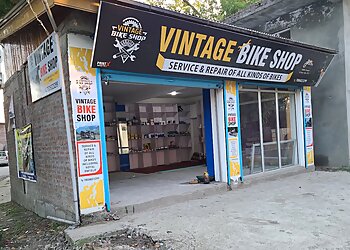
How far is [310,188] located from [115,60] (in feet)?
16.4

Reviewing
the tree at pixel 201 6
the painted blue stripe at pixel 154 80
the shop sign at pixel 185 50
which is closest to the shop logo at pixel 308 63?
the shop sign at pixel 185 50

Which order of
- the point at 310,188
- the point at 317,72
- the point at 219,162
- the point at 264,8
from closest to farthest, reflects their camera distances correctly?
1. the point at 310,188
2. the point at 219,162
3. the point at 317,72
4. the point at 264,8

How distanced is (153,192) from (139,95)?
4539 millimetres

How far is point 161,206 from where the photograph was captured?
5.55 meters

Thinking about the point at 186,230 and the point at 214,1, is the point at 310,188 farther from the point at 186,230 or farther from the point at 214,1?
the point at 214,1

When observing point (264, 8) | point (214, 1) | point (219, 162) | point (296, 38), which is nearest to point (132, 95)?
point (219, 162)

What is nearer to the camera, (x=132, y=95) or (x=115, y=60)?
(x=115, y=60)

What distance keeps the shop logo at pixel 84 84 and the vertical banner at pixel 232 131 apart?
335 cm

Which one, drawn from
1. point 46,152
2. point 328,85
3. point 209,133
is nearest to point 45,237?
point 46,152

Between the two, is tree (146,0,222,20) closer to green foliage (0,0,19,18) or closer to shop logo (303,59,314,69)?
shop logo (303,59,314,69)

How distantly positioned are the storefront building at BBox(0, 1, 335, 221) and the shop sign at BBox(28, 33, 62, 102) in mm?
19

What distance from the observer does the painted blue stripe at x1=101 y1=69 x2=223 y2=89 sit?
5.16m

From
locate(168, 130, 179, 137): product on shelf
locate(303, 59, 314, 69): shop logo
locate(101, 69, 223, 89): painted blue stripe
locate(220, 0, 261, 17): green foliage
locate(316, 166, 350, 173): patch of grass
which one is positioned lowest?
locate(316, 166, 350, 173): patch of grass

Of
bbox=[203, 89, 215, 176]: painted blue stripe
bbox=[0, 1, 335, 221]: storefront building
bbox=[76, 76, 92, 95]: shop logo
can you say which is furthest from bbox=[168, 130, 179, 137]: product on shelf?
bbox=[76, 76, 92, 95]: shop logo
